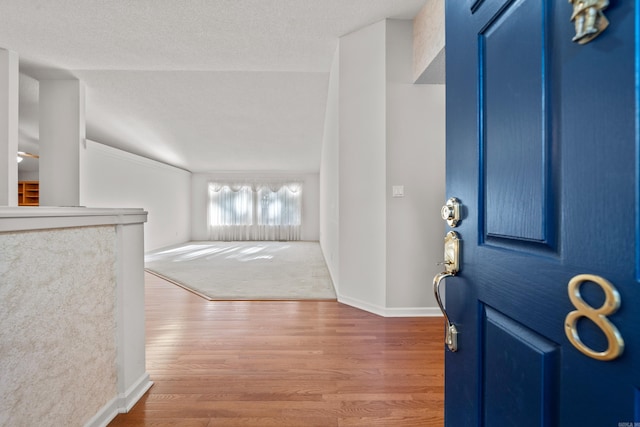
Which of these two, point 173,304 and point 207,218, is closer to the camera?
point 173,304

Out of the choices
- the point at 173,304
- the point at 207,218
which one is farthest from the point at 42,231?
the point at 207,218

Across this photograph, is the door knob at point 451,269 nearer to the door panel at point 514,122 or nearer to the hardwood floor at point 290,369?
the door panel at point 514,122

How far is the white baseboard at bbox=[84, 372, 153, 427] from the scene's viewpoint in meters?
1.25

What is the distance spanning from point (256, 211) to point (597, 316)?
9.25 metres

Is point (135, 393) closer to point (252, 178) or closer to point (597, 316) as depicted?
point (597, 316)

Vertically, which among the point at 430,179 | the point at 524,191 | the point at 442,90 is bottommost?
the point at 524,191

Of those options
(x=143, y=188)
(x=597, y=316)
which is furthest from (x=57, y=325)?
(x=143, y=188)

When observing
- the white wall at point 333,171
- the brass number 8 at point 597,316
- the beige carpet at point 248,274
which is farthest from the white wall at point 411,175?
the brass number 8 at point 597,316

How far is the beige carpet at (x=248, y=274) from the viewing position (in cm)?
325

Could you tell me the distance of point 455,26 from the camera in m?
0.79

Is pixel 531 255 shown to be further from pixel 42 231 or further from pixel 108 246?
pixel 108 246

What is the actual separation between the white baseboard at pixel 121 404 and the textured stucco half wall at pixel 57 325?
30mm

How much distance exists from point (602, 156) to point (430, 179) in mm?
2311

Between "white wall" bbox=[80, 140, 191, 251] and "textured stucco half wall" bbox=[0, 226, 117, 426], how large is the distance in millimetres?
3416
